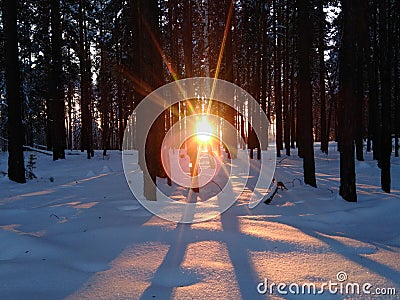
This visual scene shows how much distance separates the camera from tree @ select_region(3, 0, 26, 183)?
1093 cm

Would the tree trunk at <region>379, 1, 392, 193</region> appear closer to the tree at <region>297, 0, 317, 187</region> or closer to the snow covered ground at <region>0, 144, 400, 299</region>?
the tree at <region>297, 0, 317, 187</region>

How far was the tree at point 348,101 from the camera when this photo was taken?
24.8ft

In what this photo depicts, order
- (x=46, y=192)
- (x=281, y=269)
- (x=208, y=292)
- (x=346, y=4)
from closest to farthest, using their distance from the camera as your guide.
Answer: (x=208, y=292), (x=281, y=269), (x=346, y=4), (x=46, y=192)

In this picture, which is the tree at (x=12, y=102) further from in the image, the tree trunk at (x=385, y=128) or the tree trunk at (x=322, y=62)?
the tree trunk at (x=322, y=62)

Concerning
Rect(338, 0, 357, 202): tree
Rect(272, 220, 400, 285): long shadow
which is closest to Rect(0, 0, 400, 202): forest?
Rect(338, 0, 357, 202): tree

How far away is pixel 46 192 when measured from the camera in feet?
29.8

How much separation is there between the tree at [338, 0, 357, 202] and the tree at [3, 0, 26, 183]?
387 inches

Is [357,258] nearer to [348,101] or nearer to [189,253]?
[189,253]

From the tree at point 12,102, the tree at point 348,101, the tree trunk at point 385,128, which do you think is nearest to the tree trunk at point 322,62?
the tree trunk at point 385,128

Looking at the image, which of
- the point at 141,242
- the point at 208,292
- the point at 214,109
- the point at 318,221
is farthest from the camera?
the point at 214,109

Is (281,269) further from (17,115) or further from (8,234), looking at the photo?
(17,115)

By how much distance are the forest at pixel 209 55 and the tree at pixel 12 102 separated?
0.11ft

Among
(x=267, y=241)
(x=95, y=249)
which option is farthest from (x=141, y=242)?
(x=267, y=241)

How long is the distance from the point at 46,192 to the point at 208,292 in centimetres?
752
